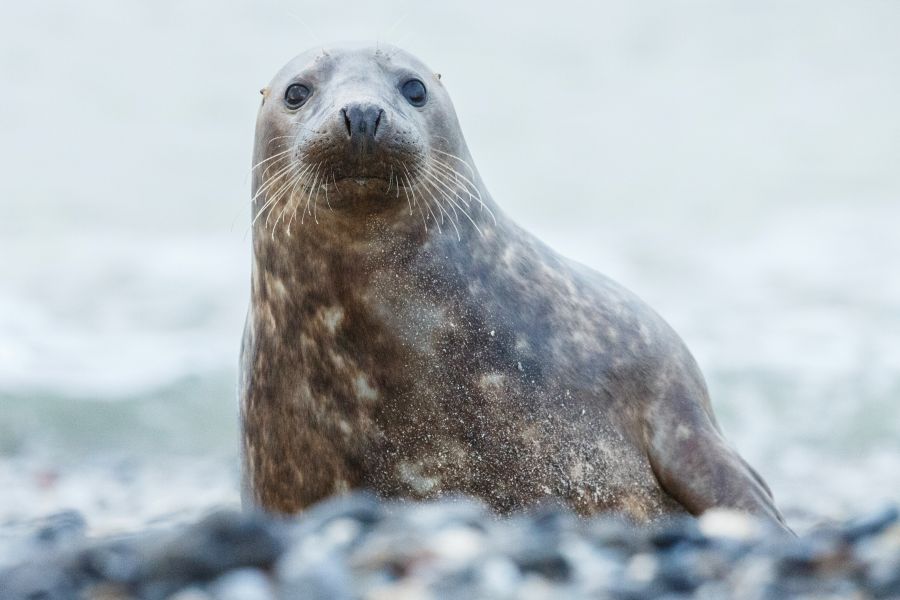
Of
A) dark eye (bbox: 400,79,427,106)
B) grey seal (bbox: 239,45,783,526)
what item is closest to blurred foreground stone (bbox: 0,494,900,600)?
grey seal (bbox: 239,45,783,526)

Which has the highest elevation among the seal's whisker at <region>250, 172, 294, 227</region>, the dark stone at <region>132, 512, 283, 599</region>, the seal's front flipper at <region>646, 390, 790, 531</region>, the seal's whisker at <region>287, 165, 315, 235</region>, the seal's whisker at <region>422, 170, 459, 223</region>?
the seal's whisker at <region>250, 172, 294, 227</region>

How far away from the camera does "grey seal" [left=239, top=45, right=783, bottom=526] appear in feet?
11.3

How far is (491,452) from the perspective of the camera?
3451 millimetres

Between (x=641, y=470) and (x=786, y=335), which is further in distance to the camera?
(x=786, y=335)

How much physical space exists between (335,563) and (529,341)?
5.40ft

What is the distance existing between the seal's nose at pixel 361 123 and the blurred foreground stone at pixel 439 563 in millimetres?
1223

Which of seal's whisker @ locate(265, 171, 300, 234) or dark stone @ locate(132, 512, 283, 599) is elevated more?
seal's whisker @ locate(265, 171, 300, 234)

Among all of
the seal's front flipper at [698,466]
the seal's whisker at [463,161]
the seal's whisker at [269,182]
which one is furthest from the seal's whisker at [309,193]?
the seal's front flipper at [698,466]

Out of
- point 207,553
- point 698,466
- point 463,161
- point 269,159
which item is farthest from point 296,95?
point 207,553

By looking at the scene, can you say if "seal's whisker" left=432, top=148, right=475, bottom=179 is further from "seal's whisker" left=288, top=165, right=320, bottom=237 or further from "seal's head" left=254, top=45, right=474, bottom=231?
"seal's whisker" left=288, top=165, right=320, bottom=237

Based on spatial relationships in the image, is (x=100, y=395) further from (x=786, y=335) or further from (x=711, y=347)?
(x=786, y=335)

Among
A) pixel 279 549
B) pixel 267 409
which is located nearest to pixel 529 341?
pixel 267 409

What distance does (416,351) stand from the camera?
11.4ft

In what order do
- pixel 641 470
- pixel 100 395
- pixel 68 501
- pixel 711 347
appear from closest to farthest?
1. pixel 641 470
2. pixel 68 501
3. pixel 100 395
4. pixel 711 347
